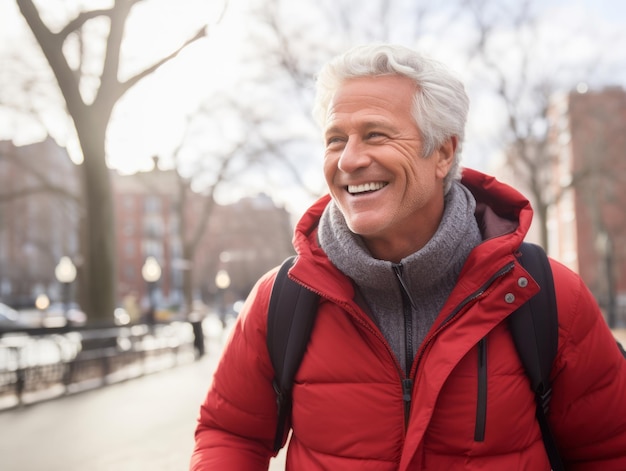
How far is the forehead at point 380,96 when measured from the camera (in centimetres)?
192

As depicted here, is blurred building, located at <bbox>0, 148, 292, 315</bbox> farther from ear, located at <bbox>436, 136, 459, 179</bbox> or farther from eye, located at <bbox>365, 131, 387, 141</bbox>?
eye, located at <bbox>365, 131, 387, 141</bbox>

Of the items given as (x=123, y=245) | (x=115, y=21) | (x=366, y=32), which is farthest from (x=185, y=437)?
(x=123, y=245)

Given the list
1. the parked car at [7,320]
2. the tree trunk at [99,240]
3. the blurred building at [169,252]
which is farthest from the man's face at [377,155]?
the blurred building at [169,252]

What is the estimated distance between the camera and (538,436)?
6.35 ft

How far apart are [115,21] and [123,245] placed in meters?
77.1

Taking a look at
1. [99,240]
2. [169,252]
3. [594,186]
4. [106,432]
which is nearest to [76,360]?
[99,240]

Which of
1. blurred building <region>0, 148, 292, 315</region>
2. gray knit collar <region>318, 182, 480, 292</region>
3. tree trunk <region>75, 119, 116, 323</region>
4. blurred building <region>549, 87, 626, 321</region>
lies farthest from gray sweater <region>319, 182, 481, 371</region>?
blurred building <region>0, 148, 292, 315</region>

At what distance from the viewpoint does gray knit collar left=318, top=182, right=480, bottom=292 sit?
1.94 meters

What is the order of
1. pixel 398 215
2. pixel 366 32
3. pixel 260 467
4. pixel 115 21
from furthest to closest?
pixel 366 32
pixel 115 21
pixel 260 467
pixel 398 215

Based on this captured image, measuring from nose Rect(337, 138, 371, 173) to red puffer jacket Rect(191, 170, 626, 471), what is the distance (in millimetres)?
278

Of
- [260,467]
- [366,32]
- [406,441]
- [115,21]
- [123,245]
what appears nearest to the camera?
[406,441]

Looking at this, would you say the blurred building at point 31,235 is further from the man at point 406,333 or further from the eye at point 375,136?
the eye at point 375,136

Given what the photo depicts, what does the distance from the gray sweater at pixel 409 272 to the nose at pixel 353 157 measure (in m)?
0.20

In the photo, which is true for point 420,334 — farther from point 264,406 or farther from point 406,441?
point 264,406
